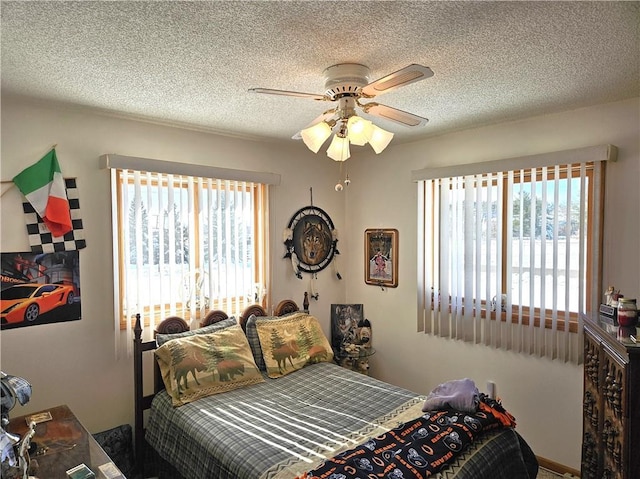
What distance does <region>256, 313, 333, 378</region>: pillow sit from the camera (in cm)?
303

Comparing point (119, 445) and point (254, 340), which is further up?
point (254, 340)

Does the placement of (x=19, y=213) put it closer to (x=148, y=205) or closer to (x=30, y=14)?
(x=148, y=205)

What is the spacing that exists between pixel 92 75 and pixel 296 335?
7.34 feet

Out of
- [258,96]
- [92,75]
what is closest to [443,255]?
[258,96]

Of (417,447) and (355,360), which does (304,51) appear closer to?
(417,447)

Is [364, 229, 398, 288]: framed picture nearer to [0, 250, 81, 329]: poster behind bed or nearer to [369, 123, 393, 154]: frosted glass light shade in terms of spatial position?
[369, 123, 393, 154]: frosted glass light shade

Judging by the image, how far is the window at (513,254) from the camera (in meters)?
2.68

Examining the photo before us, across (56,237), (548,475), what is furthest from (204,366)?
(548,475)

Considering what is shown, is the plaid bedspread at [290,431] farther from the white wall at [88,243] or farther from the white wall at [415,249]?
the white wall at [415,249]

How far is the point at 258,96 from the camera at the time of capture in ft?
7.87

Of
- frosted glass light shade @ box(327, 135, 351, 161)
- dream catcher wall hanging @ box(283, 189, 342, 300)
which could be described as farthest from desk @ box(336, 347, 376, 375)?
frosted glass light shade @ box(327, 135, 351, 161)

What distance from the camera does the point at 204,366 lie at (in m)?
2.65

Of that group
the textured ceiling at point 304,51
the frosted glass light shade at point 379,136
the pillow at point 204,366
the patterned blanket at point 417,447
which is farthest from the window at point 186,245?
the patterned blanket at point 417,447

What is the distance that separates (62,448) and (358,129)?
2071 mm
